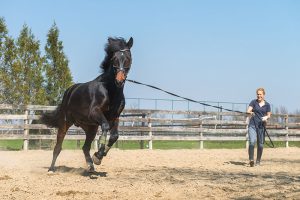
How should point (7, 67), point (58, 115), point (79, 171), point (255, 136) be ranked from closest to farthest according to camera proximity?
point (79, 171)
point (58, 115)
point (255, 136)
point (7, 67)

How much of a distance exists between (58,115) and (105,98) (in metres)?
2.01

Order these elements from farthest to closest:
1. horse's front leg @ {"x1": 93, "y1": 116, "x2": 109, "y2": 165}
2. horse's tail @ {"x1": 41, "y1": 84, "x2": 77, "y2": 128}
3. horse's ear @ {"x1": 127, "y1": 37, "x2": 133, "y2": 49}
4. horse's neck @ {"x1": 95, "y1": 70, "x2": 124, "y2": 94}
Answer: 1. horse's tail @ {"x1": 41, "y1": 84, "x2": 77, "y2": 128}
2. horse's ear @ {"x1": 127, "y1": 37, "x2": 133, "y2": 49}
3. horse's neck @ {"x1": 95, "y1": 70, "x2": 124, "y2": 94}
4. horse's front leg @ {"x1": 93, "y1": 116, "x2": 109, "y2": 165}

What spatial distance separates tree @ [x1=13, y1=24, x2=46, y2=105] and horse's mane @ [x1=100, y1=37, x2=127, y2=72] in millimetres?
10531

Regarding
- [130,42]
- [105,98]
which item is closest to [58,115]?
[105,98]

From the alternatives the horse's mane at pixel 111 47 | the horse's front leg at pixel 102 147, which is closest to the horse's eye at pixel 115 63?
the horse's mane at pixel 111 47

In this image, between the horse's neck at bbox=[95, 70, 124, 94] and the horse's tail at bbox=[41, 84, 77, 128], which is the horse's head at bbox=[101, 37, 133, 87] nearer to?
the horse's neck at bbox=[95, 70, 124, 94]

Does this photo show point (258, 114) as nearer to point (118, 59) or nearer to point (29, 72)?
point (118, 59)

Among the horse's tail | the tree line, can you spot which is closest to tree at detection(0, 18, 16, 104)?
the tree line

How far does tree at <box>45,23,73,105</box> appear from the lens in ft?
61.7

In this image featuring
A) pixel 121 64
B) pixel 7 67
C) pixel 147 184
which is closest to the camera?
pixel 147 184

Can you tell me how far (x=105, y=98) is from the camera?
7.68 metres

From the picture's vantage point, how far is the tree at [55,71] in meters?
18.8

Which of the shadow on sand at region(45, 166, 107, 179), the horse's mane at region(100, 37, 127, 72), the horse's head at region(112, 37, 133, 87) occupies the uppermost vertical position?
the horse's mane at region(100, 37, 127, 72)

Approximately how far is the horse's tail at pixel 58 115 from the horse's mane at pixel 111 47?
0.93m
